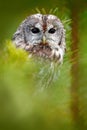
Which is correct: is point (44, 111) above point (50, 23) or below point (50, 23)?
below

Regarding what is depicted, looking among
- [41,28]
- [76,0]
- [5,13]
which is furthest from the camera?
[41,28]

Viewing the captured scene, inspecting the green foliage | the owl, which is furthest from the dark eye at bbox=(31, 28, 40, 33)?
the green foliage

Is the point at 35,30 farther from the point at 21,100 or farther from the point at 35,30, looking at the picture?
the point at 21,100

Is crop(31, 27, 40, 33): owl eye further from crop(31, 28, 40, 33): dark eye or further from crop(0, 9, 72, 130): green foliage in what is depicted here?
crop(0, 9, 72, 130): green foliage

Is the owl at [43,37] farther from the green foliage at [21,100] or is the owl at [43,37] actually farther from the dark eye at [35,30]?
the green foliage at [21,100]

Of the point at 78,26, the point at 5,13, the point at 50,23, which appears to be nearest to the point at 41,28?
the point at 50,23

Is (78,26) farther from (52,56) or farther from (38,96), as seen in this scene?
(52,56)

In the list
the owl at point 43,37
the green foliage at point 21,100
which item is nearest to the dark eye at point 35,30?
the owl at point 43,37

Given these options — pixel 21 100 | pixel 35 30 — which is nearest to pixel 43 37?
pixel 35 30
